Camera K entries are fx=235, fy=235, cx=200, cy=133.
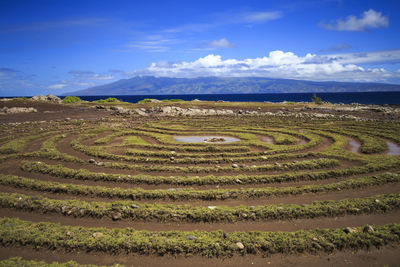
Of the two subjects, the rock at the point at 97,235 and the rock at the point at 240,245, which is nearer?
the rock at the point at 240,245

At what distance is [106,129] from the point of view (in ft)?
99.7

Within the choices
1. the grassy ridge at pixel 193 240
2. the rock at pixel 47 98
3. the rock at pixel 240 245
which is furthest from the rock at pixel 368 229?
the rock at pixel 47 98

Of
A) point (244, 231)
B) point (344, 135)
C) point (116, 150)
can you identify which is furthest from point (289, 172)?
point (344, 135)

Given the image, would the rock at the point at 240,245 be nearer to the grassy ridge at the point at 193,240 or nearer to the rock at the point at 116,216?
the grassy ridge at the point at 193,240

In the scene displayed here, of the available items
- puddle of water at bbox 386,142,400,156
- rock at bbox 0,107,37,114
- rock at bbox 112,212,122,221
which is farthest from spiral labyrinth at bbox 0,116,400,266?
rock at bbox 0,107,37,114

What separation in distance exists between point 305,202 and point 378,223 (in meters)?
2.77

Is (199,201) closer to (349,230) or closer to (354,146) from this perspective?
(349,230)

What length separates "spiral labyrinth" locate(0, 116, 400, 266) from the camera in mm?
7875

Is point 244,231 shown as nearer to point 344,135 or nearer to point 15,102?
point 344,135

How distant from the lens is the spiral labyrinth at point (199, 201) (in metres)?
7.88

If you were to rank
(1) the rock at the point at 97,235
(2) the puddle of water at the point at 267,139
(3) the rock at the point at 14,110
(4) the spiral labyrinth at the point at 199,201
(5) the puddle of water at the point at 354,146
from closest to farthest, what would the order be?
(4) the spiral labyrinth at the point at 199,201, (1) the rock at the point at 97,235, (5) the puddle of water at the point at 354,146, (2) the puddle of water at the point at 267,139, (3) the rock at the point at 14,110

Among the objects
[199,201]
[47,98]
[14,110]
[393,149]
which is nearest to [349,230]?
[199,201]

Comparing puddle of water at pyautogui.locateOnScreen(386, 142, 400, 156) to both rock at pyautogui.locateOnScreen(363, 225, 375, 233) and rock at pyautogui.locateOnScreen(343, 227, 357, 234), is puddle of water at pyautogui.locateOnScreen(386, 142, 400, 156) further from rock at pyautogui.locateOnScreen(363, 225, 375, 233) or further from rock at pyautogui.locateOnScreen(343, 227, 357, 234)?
rock at pyautogui.locateOnScreen(343, 227, 357, 234)

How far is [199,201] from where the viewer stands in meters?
11.3
